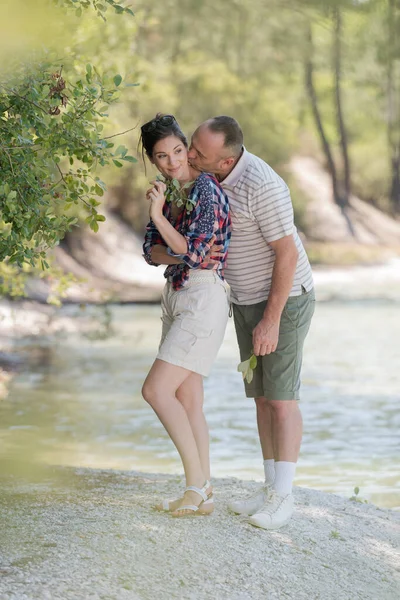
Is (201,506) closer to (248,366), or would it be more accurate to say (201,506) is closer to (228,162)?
(248,366)

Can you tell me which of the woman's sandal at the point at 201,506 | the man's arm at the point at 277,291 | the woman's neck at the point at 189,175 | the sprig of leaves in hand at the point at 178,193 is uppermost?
the woman's neck at the point at 189,175

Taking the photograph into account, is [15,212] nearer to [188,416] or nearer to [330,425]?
[188,416]

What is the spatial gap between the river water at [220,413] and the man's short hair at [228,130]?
9.68ft

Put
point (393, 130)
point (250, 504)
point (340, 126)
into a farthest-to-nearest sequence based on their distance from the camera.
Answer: point (393, 130)
point (340, 126)
point (250, 504)

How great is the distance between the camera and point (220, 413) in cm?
923

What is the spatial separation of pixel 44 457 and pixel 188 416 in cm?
314

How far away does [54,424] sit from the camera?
8.59 metres

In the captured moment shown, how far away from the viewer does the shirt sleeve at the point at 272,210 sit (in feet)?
13.6

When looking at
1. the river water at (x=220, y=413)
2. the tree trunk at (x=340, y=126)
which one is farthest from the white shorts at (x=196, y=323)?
the tree trunk at (x=340, y=126)

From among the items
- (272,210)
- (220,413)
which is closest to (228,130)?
(272,210)

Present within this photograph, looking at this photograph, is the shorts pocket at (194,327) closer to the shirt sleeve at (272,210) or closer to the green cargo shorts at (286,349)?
the green cargo shorts at (286,349)

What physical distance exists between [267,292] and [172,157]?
69cm

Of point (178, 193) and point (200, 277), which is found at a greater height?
point (178, 193)

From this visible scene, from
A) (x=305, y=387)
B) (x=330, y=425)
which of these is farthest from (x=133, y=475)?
(x=305, y=387)
